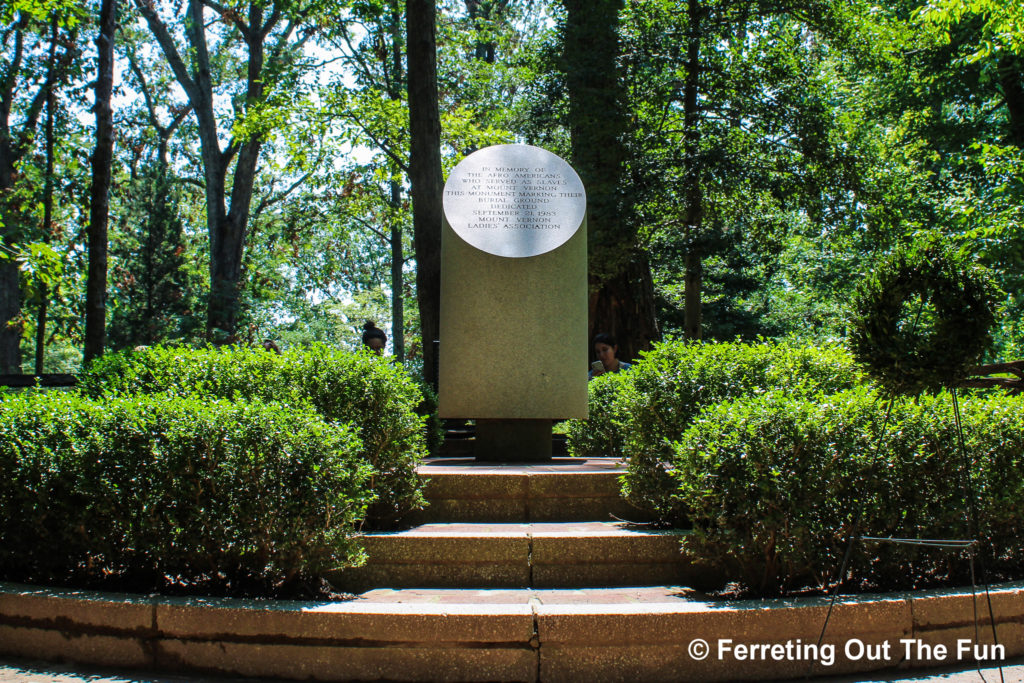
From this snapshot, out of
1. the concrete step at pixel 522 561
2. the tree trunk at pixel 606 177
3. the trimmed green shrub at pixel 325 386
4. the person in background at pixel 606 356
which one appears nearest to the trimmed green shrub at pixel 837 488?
the concrete step at pixel 522 561

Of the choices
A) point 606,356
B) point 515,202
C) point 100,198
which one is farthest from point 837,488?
point 100,198

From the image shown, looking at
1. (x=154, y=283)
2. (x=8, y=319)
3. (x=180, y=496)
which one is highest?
(x=154, y=283)

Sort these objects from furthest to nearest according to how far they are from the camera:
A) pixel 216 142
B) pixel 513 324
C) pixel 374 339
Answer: pixel 216 142, pixel 374 339, pixel 513 324

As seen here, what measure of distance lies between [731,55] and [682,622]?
14.9 metres

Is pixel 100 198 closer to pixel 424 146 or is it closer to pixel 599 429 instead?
pixel 424 146

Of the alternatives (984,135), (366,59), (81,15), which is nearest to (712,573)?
(81,15)

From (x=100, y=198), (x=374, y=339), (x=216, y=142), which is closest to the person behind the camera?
(x=100, y=198)

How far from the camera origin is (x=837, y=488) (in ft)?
12.9

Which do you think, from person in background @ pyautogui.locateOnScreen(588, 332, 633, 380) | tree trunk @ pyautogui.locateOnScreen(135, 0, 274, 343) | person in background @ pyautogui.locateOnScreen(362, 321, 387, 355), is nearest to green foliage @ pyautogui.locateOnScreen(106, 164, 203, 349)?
tree trunk @ pyautogui.locateOnScreen(135, 0, 274, 343)

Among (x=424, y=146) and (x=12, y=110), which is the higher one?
(x=12, y=110)

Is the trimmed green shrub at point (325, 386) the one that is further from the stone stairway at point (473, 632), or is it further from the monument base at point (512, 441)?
the monument base at point (512, 441)

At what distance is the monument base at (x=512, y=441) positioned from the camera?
23.9 feet

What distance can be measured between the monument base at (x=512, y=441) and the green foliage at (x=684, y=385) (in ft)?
5.03

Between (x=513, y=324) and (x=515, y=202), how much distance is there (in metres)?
1.20
